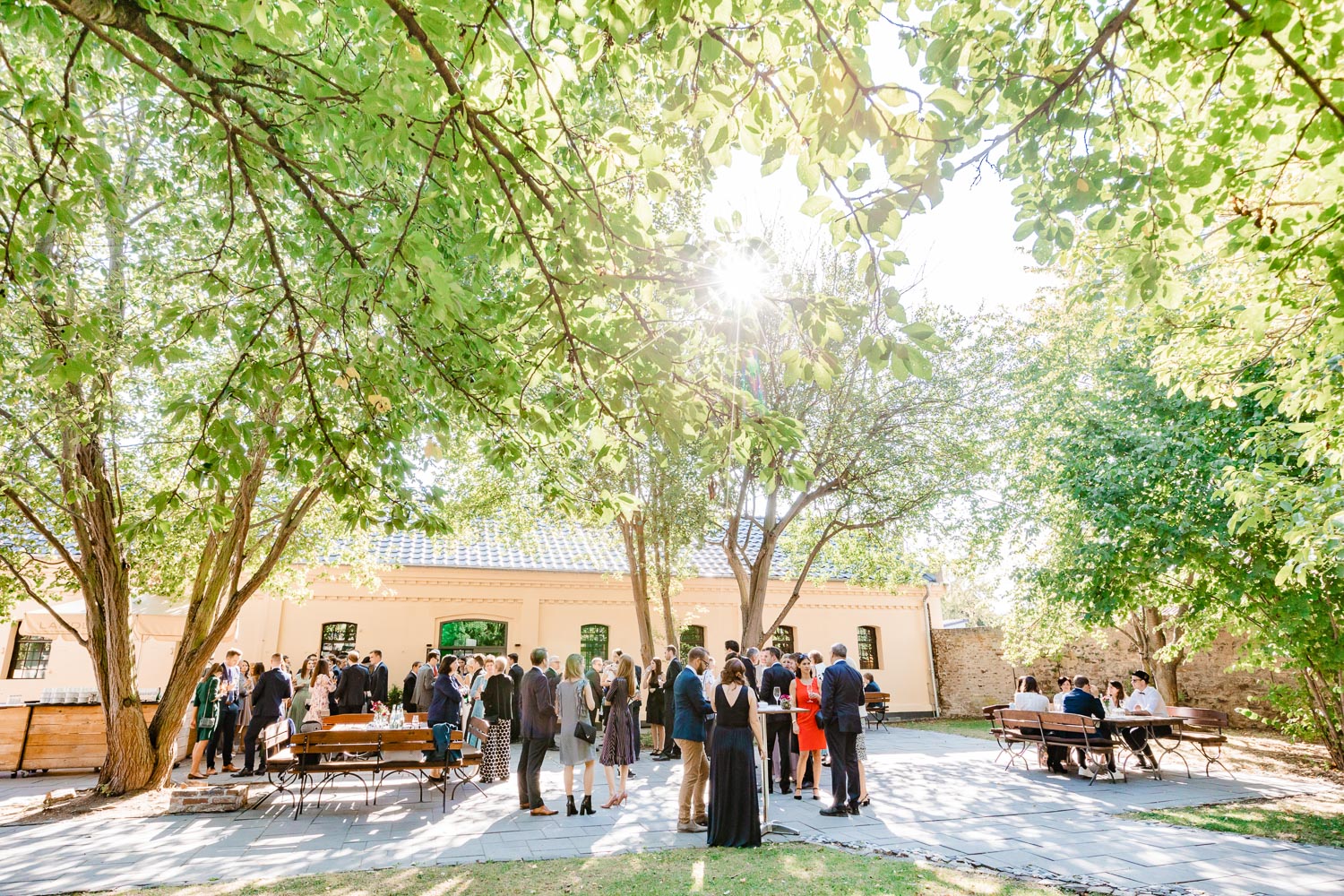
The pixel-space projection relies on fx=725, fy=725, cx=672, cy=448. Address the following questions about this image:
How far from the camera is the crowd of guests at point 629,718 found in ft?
25.2

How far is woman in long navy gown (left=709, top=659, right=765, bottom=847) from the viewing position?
7387 millimetres

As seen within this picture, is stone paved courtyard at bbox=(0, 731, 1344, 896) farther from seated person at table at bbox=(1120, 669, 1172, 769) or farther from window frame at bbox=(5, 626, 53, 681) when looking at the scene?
window frame at bbox=(5, 626, 53, 681)

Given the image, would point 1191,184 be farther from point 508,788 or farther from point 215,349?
point 215,349

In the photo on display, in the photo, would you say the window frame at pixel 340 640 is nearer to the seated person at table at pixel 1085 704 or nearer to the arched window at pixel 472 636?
the arched window at pixel 472 636

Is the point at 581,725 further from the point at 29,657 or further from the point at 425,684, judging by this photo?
the point at 29,657

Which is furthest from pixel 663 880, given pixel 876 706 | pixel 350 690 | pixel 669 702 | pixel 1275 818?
pixel 876 706

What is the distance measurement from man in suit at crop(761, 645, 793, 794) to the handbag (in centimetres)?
268

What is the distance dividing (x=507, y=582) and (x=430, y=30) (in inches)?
740

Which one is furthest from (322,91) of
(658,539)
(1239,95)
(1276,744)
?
(1276,744)

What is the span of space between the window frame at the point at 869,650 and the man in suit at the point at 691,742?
683 inches

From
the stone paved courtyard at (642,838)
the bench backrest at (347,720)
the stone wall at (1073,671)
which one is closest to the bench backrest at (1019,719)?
the stone paved courtyard at (642,838)

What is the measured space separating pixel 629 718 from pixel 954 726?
15110mm

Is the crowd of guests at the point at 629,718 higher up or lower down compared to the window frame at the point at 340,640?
lower down

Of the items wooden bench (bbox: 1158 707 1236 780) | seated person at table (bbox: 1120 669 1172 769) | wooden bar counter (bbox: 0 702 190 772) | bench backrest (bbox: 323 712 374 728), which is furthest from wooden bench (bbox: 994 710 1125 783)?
wooden bar counter (bbox: 0 702 190 772)
